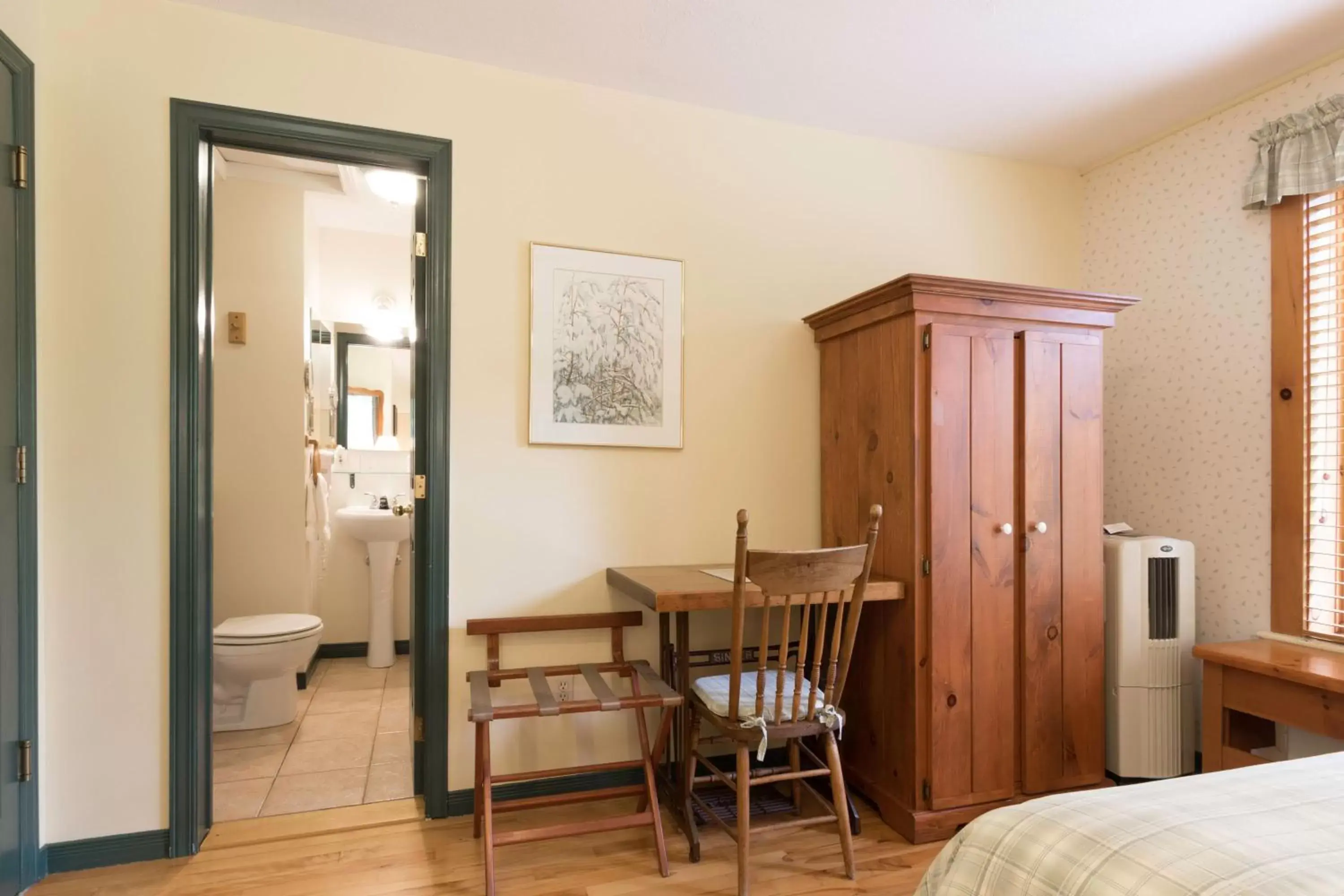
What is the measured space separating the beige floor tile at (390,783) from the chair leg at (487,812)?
625 millimetres

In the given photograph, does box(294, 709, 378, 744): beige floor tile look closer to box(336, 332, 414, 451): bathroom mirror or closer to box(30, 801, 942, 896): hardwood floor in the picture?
box(30, 801, 942, 896): hardwood floor

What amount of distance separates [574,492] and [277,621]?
174 centimetres

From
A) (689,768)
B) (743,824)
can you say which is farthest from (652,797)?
(743,824)

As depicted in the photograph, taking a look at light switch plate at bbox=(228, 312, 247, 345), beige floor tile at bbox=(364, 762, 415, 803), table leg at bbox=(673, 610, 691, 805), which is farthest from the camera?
light switch plate at bbox=(228, 312, 247, 345)

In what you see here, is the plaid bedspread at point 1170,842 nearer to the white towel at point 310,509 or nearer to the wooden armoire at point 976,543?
the wooden armoire at point 976,543

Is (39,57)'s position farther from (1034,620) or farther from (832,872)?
(1034,620)

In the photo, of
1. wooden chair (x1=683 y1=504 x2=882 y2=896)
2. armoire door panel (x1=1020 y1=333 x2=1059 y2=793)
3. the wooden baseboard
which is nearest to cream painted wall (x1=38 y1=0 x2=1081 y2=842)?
the wooden baseboard

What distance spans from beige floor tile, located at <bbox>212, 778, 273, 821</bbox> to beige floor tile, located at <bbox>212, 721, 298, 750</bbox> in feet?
1.35

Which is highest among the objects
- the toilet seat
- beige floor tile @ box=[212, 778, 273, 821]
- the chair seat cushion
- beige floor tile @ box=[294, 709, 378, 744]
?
the chair seat cushion

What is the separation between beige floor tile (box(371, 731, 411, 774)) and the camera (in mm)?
2887

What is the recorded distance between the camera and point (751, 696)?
84.9 inches

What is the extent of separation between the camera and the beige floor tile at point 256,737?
10.0ft

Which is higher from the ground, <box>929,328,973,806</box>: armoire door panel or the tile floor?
<box>929,328,973,806</box>: armoire door panel

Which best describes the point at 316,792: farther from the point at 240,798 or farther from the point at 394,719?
the point at 394,719
